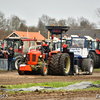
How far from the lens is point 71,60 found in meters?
18.6

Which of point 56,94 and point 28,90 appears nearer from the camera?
point 56,94

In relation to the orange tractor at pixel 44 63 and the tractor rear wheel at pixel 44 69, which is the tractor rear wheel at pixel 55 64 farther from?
the tractor rear wheel at pixel 44 69

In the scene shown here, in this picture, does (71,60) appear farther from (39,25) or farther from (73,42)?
(39,25)

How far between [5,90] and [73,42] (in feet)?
37.6

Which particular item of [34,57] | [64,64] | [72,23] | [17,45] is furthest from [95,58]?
[72,23]

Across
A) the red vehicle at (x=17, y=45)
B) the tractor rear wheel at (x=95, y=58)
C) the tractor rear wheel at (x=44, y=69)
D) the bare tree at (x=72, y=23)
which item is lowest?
the tractor rear wheel at (x=44, y=69)

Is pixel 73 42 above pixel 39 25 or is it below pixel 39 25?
below

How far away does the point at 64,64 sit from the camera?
59.4 feet

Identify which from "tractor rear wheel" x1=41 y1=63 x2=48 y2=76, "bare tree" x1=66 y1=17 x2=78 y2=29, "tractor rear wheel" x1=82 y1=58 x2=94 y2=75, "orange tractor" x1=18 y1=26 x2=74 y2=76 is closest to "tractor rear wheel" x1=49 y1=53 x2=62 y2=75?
"orange tractor" x1=18 y1=26 x2=74 y2=76

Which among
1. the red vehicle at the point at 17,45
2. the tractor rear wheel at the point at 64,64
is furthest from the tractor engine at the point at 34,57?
the red vehicle at the point at 17,45

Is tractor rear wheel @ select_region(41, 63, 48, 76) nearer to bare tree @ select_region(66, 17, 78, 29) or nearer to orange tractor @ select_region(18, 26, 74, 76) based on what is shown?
orange tractor @ select_region(18, 26, 74, 76)

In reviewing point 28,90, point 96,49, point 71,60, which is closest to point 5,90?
point 28,90

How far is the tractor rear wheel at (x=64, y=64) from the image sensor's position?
17.2 metres

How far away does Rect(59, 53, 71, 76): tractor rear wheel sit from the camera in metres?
17.2
